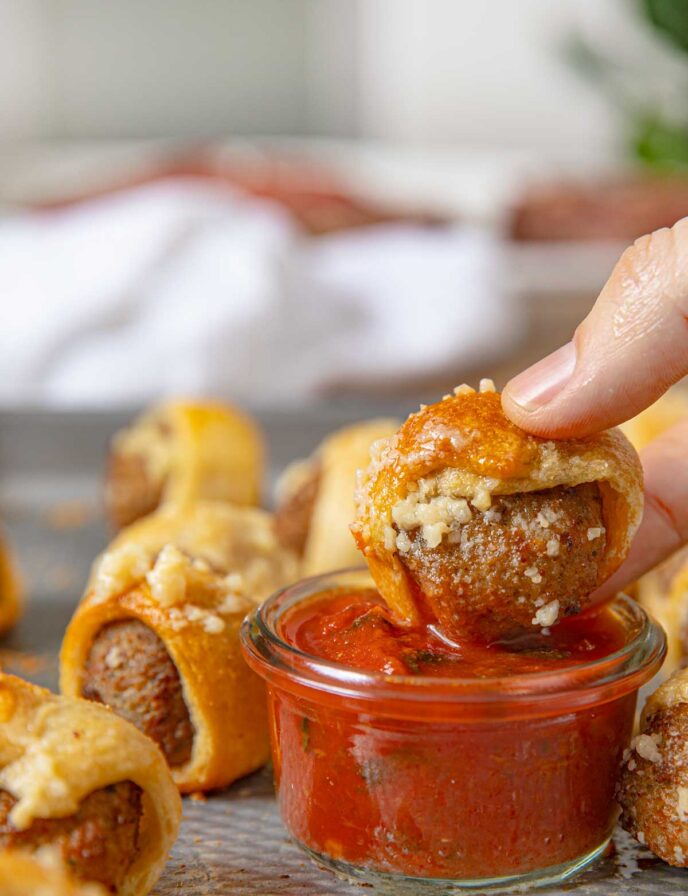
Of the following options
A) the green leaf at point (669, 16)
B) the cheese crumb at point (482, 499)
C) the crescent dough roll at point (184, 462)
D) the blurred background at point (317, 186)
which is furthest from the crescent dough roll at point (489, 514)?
the green leaf at point (669, 16)

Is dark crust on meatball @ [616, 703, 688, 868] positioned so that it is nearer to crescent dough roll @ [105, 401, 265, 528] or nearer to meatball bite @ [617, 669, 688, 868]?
meatball bite @ [617, 669, 688, 868]

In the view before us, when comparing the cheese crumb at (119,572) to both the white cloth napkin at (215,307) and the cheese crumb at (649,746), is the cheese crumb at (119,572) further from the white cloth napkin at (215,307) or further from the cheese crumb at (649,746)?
the white cloth napkin at (215,307)

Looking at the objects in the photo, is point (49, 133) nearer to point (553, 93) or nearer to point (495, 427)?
point (553, 93)

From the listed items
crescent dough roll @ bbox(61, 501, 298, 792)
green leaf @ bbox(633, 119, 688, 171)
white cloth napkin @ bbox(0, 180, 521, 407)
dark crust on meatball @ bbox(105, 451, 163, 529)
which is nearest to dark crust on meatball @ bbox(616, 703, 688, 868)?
crescent dough roll @ bbox(61, 501, 298, 792)

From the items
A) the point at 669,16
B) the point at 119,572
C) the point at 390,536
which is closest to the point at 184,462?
the point at 119,572

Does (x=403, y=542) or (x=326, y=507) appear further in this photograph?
(x=326, y=507)

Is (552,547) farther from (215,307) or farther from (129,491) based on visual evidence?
(215,307)
